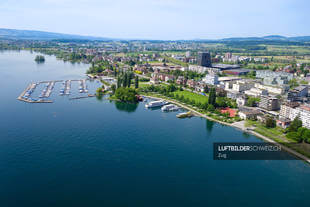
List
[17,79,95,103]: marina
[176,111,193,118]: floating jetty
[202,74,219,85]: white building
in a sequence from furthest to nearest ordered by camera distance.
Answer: [202,74,219,85]: white building, [17,79,95,103]: marina, [176,111,193,118]: floating jetty

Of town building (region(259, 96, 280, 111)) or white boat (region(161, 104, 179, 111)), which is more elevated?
town building (region(259, 96, 280, 111))

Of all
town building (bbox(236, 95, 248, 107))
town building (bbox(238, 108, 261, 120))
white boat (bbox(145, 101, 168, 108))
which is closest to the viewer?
town building (bbox(238, 108, 261, 120))

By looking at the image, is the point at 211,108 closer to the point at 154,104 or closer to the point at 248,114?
the point at 248,114

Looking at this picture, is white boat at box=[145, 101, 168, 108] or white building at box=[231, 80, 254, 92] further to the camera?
white building at box=[231, 80, 254, 92]

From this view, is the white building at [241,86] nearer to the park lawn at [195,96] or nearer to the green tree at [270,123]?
the park lawn at [195,96]

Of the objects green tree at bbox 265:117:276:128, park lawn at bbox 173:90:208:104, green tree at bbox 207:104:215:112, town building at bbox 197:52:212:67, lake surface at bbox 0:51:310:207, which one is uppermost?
town building at bbox 197:52:212:67

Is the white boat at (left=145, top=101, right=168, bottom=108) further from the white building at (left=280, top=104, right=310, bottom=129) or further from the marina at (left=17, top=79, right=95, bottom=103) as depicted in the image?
the white building at (left=280, top=104, right=310, bottom=129)

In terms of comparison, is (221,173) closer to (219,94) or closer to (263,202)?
(263,202)

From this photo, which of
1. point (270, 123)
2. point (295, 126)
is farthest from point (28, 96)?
point (295, 126)

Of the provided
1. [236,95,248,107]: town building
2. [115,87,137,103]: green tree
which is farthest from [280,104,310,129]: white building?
[115,87,137,103]: green tree
